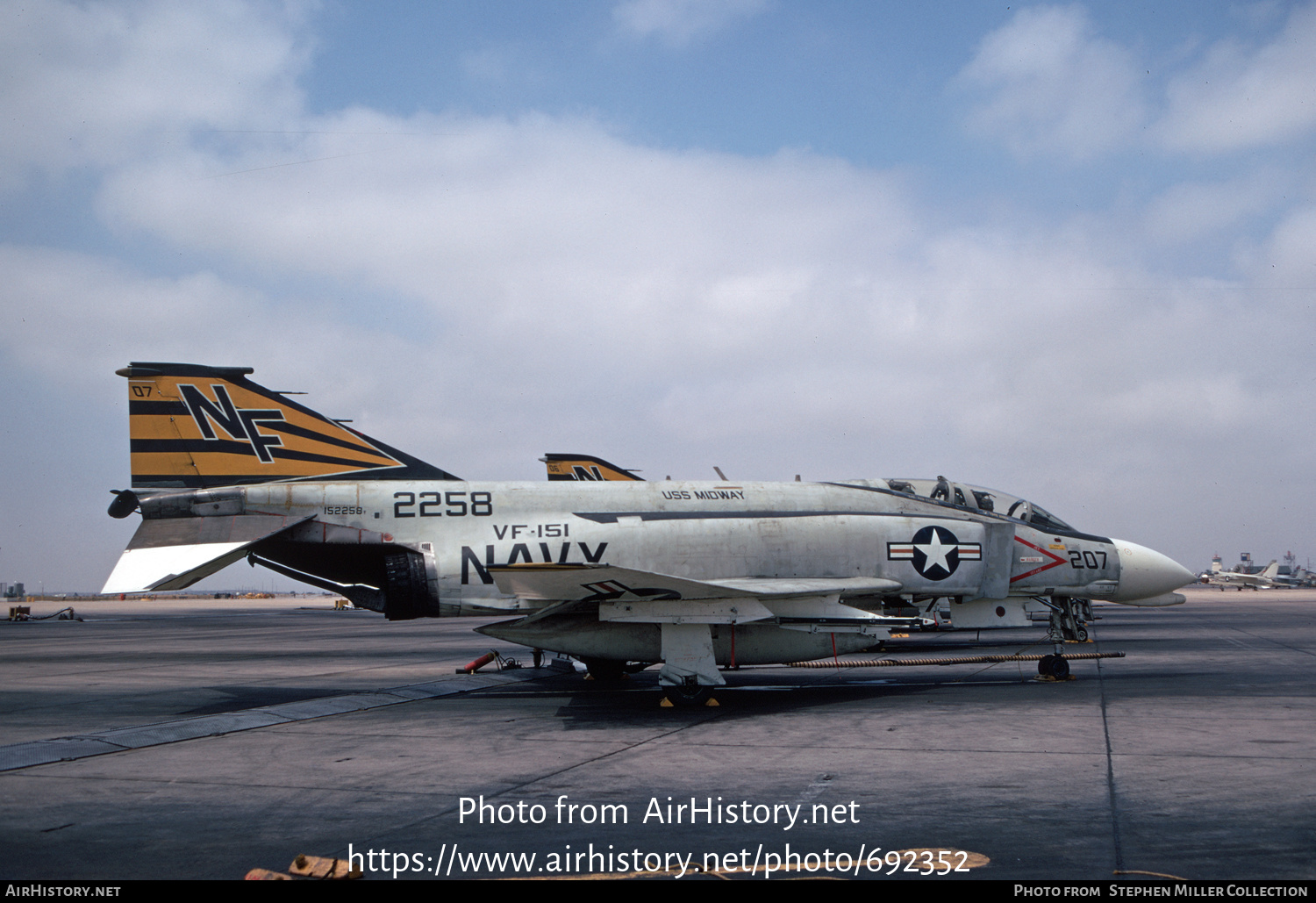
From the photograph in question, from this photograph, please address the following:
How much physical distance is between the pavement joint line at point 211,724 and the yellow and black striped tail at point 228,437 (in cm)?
327

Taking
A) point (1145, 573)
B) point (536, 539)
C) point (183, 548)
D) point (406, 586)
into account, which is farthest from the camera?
point (1145, 573)

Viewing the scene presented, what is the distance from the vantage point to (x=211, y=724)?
34.2 feet

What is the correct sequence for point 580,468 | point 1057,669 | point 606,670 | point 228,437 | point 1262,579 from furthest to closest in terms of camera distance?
point 1262,579, point 580,468, point 606,670, point 1057,669, point 228,437

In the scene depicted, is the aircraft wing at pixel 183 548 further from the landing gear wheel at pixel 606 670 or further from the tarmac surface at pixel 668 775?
the landing gear wheel at pixel 606 670

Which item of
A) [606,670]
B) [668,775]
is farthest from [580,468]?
[668,775]

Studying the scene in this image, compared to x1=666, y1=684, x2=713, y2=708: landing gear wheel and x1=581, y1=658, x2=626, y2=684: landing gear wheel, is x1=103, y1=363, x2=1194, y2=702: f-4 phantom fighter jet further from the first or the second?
x1=581, y1=658, x2=626, y2=684: landing gear wheel

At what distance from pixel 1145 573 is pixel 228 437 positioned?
53.7 ft

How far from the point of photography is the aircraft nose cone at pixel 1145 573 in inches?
653

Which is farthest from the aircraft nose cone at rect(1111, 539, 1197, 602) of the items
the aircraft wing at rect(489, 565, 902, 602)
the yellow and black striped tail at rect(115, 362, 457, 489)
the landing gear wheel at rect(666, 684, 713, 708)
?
the yellow and black striped tail at rect(115, 362, 457, 489)

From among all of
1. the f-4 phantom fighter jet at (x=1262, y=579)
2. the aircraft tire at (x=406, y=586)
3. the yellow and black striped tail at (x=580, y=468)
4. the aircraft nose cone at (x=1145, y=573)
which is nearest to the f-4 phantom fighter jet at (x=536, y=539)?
the aircraft tire at (x=406, y=586)

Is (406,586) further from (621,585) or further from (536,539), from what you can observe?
(621,585)

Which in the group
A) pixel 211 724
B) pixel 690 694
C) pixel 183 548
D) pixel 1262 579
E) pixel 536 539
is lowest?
pixel 1262 579

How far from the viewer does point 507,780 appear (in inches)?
287
